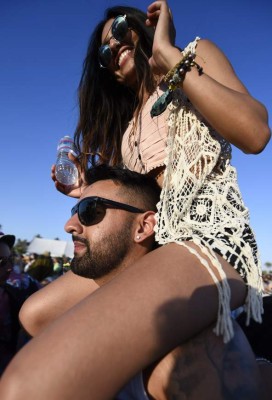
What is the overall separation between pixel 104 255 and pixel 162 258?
0.45m

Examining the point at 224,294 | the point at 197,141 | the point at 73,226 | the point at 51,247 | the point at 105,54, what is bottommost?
the point at 51,247

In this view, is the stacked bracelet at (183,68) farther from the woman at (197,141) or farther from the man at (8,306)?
the man at (8,306)

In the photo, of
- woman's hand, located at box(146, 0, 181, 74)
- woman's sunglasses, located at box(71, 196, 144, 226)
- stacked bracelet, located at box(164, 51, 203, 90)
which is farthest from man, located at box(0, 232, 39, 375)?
stacked bracelet, located at box(164, 51, 203, 90)

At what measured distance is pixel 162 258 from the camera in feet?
4.64

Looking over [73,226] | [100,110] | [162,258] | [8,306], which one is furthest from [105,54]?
[8,306]

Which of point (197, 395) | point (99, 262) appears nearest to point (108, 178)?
point (99, 262)

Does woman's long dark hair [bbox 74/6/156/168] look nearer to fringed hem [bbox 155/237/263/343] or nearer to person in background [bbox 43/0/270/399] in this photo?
person in background [bbox 43/0/270/399]

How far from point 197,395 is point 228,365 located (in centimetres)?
16

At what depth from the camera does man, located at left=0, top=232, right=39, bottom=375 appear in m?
3.74

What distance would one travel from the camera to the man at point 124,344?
43.3 inches

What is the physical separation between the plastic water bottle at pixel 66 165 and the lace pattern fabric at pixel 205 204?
39.9 inches

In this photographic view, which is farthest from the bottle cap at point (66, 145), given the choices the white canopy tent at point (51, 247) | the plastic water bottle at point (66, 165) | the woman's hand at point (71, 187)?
the white canopy tent at point (51, 247)

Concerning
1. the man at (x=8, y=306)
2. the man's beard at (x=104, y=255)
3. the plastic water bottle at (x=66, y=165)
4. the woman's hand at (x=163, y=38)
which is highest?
the woman's hand at (x=163, y=38)

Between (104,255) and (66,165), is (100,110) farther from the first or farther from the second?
(104,255)
